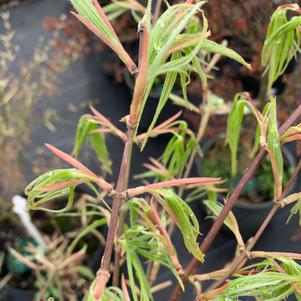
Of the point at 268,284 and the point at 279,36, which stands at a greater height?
the point at 279,36

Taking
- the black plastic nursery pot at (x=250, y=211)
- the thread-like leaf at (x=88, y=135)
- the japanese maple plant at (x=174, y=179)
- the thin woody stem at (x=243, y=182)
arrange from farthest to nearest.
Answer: the black plastic nursery pot at (x=250, y=211) → the thread-like leaf at (x=88, y=135) → the thin woody stem at (x=243, y=182) → the japanese maple plant at (x=174, y=179)

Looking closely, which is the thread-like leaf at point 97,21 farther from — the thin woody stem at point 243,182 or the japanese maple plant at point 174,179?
the thin woody stem at point 243,182

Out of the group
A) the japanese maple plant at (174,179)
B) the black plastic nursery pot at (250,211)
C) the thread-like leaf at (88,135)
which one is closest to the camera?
the japanese maple plant at (174,179)

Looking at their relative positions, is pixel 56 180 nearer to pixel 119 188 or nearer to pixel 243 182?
pixel 119 188

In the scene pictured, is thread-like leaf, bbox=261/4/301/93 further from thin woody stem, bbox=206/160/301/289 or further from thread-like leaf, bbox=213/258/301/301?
thread-like leaf, bbox=213/258/301/301

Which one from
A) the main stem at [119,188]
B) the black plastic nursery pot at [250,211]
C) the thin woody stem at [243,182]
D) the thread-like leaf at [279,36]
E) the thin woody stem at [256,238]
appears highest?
the thread-like leaf at [279,36]

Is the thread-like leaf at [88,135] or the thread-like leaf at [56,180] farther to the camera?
the thread-like leaf at [88,135]

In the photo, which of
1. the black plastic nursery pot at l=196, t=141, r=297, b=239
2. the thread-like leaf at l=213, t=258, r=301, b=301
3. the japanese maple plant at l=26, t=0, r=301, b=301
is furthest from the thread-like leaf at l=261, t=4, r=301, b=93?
the black plastic nursery pot at l=196, t=141, r=297, b=239

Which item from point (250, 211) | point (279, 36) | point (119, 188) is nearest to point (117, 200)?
point (119, 188)

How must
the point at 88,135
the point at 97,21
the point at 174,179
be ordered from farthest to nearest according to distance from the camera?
the point at 88,135 → the point at 174,179 → the point at 97,21

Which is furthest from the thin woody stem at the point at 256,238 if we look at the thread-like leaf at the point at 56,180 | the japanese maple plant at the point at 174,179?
the thread-like leaf at the point at 56,180

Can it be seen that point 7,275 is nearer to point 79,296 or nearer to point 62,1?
point 79,296

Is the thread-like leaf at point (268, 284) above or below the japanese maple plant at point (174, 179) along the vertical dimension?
below

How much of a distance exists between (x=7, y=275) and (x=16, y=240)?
3.8 inches
